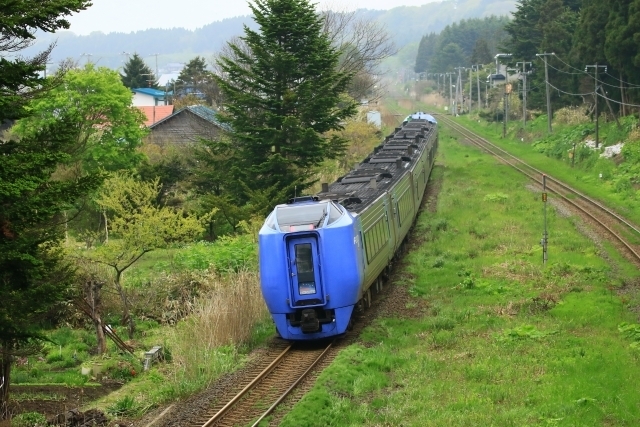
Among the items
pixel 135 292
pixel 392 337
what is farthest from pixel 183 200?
pixel 392 337

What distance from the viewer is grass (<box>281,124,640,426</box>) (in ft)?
41.4

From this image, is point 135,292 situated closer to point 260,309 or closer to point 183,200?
point 260,309

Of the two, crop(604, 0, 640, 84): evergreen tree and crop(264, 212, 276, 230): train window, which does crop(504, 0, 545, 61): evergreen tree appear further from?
crop(264, 212, 276, 230): train window

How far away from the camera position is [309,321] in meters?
17.3

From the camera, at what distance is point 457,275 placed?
76.8ft

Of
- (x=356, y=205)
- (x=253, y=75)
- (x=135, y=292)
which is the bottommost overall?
(x=135, y=292)

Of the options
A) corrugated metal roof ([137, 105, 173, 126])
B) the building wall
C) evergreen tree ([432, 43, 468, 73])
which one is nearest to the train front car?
corrugated metal roof ([137, 105, 173, 126])

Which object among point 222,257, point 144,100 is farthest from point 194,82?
point 222,257

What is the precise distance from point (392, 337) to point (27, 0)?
363 inches

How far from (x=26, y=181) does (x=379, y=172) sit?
1548 cm

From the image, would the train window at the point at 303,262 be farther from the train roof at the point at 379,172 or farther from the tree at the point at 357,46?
the tree at the point at 357,46

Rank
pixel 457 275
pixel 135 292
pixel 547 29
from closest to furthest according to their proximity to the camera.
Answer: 1. pixel 457 275
2. pixel 135 292
3. pixel 547 29

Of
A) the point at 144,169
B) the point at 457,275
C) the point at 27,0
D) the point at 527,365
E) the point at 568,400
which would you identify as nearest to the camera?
the point at 568,400

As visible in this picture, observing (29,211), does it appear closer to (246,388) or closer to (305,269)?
(246,388)
